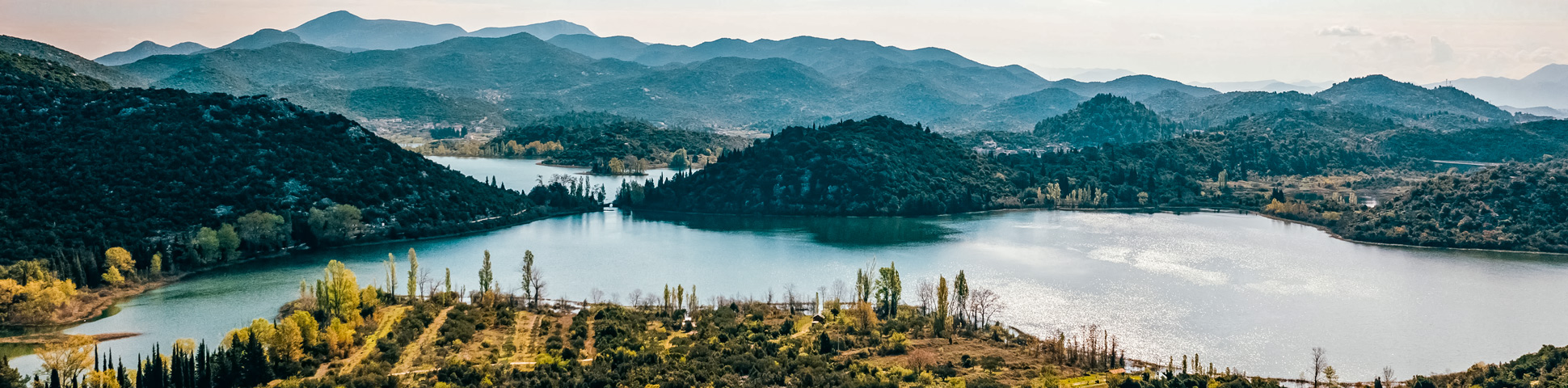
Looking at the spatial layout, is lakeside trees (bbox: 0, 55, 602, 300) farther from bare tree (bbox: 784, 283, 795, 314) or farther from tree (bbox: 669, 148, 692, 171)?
tree (bbox: 669, 148, 692, 171)

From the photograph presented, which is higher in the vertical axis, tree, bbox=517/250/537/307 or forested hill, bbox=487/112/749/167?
forested hill, bbox=487/112/749/167

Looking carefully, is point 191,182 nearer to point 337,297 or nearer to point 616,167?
point 337,297

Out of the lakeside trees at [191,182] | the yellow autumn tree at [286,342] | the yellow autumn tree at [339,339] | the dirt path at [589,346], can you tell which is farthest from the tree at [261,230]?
the dirt path at [589,346]

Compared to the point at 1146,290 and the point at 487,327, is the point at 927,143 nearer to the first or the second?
the point at 1146,290

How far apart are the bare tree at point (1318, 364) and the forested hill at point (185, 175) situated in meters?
77.2

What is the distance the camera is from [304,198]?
96.8 meters

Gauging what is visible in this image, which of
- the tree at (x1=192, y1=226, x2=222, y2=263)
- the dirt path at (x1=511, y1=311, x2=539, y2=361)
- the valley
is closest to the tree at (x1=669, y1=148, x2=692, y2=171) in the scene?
the valley

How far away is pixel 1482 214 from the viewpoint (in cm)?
10338

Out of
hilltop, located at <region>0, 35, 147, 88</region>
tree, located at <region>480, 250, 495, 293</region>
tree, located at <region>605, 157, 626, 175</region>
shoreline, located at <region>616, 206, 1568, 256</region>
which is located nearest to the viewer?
tree, located at <region>480, 250, 495, 293</region>

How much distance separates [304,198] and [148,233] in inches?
641

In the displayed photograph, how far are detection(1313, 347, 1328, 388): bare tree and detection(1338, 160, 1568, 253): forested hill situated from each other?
51.9 m

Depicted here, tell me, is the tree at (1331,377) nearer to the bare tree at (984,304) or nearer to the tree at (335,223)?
the bare tree at (984,304)

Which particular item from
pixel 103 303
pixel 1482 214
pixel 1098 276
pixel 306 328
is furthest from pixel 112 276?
pixel 1482 214

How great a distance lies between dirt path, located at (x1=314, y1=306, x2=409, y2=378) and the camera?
53.7 metres
